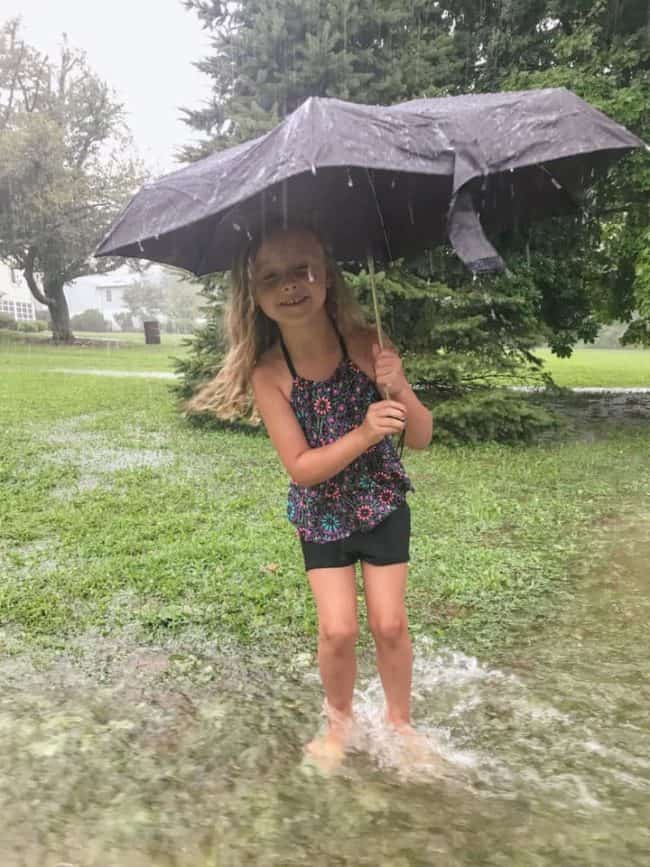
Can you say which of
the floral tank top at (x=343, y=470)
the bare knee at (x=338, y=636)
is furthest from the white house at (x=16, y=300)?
the bare knee at (x=338, y=636)

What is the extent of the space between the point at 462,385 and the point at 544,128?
6.73 meters

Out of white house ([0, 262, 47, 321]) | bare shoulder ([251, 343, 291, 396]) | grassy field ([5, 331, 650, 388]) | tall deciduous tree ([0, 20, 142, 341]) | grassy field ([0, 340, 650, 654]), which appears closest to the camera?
bare shoulder ([251, 343, 291, 396])

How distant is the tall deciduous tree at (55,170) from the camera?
2892 cm

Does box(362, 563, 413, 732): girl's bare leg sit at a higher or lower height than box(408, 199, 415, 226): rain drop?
lower

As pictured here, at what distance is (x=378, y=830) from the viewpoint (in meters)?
2.23

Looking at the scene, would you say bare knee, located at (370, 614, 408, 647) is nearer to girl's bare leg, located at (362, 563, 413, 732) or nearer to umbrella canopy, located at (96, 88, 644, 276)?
girl's bare leg, located at (362, 563, 413, 732)

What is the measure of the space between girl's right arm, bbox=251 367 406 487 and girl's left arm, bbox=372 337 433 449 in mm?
75

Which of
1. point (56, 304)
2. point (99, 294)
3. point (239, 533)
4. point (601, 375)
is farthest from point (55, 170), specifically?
point (99, 294)

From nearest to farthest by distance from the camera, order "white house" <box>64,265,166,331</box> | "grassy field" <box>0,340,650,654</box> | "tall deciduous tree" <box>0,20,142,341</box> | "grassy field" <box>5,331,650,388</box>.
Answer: "grassy field" <box>0,340,650,654</box> → "grassy field" <box>5,331,650,388</box> → "tall deciduous tree" <box>0,20,142,341</box> → "white house" <box>64,265,166,331</box>

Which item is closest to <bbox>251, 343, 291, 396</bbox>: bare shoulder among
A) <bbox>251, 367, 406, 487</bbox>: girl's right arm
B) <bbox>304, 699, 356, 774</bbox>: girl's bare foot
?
<bbox>251, 367, 406, 487</bbox>: girl's right arm

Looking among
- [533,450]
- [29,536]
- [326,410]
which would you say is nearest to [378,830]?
[326,410]

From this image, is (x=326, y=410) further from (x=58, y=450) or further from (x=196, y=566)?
(x=58, y=450)

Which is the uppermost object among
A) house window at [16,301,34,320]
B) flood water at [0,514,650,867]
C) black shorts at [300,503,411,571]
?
house window at [16,301,34,320]

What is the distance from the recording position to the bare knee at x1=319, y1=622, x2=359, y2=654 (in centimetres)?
239
